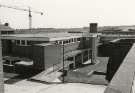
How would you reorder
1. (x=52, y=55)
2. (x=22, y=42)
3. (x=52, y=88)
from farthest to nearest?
1. (x=22, y=42)
2. (x=52, y=55)
3. (x=52, y=88)

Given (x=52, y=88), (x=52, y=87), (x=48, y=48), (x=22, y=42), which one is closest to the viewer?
(x=52, y=88)

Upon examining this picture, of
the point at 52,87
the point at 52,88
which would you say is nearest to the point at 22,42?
the point at 52,87

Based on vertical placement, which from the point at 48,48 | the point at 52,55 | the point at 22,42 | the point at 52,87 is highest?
the point at 22,42

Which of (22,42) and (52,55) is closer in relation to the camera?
(52,55)

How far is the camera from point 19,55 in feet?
73.4

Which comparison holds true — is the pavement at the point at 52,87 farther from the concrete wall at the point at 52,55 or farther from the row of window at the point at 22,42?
the row of window at the point at 22,42

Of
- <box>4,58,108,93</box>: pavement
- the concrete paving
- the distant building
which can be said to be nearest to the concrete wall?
the distant building

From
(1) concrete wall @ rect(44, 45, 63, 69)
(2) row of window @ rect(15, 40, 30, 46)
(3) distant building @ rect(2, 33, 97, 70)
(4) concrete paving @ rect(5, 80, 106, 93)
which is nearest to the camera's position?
(4) concrete paving @ rect(5, 80, 106, 93)

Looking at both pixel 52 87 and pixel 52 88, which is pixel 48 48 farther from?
pixel 52 88

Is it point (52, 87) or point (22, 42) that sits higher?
point (22, 42)

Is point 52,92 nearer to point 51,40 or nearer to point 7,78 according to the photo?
point 7,78

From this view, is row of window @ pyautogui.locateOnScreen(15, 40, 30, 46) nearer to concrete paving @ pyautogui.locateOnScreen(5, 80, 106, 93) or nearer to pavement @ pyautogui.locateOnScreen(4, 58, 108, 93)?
pavement @ pyautogui.locateOnScreen(4, 58, 108, 93)

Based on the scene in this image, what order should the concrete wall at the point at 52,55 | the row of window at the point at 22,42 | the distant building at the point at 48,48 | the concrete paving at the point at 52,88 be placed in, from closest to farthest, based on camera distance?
the concrete paving at the point at 52,88
the distant building at the point at 48,48
the concrete wall at the point at 52,55
the row of window at the point at 22,42

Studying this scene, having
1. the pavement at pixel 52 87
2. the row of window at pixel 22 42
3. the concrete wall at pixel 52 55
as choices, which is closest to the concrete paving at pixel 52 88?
the pavement at pixel 52 87
